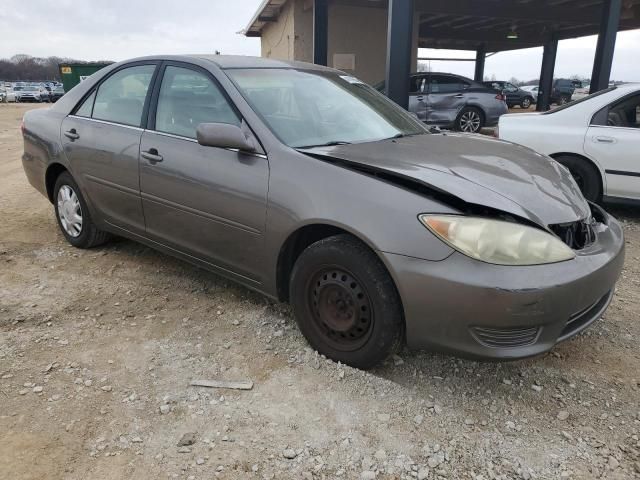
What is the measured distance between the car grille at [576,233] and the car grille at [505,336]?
46cm

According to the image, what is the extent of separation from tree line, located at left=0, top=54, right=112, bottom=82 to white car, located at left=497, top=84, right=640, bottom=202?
89.8 meters

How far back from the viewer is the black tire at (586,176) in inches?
208

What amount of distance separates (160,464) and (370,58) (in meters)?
14.5

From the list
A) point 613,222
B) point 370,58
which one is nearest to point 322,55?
point 370,58

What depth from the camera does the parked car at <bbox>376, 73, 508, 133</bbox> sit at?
1216 centimetres

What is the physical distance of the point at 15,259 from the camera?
4180 millimetres

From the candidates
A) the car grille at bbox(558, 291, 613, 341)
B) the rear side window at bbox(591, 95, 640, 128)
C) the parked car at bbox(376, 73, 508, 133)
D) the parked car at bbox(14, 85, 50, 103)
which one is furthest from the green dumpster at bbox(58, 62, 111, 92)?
the parked car at bbox(14, 85, 50, 103)

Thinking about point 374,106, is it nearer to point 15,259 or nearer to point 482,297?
point 482,297

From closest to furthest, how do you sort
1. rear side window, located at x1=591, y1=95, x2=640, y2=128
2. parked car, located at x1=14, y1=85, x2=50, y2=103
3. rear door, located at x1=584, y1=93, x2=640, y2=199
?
rear door, located at x1=584, y1=93, x2=640, y2=199
rear side window, located at x1=591, y1=95, x2=640, y2=128
parked car, located at x1=14, y1=85, x2=50, y2=103

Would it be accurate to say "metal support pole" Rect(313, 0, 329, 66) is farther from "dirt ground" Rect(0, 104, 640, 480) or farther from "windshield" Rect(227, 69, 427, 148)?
"dirt ground" Rect(0, 104, 640, 480)

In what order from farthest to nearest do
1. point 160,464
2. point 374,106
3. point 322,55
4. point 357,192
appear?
point 322,55 → point 374,106 → point 357,192 → point 160,464

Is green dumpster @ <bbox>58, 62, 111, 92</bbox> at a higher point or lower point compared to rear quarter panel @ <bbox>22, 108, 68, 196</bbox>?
higher

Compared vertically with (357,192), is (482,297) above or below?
below

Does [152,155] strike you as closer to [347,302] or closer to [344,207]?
[344,207]
